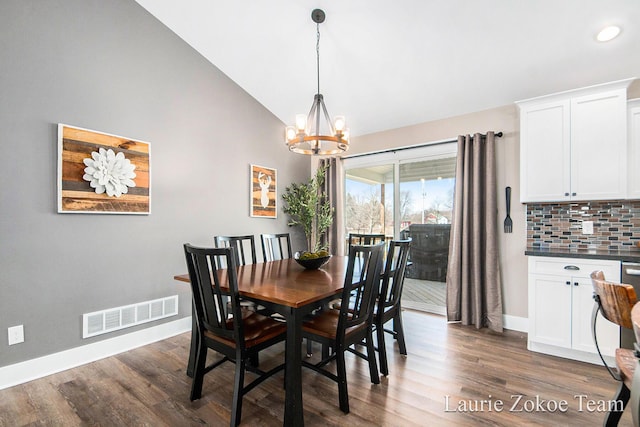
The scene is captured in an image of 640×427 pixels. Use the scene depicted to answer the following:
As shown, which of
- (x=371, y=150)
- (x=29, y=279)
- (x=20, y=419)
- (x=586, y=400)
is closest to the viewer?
(x=20, y=419)

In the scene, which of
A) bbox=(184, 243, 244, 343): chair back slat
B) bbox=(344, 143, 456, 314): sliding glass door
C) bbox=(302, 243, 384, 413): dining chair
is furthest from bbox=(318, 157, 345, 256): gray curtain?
bbox=(184, 243, 244, 343): chair back slat

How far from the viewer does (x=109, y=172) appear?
109 inches

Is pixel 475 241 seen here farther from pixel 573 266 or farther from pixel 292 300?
pixel 292 300

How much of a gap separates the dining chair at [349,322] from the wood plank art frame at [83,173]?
215cm

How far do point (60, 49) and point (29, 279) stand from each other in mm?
1953

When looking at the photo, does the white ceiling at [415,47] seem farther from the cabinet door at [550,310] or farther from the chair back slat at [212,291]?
the chair back slat at [212,291]

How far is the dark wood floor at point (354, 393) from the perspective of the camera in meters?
1.87

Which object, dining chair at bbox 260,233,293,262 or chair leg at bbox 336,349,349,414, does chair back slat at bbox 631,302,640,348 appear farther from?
dining chair at bbox 260,233,293,262

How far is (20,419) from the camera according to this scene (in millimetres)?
1882

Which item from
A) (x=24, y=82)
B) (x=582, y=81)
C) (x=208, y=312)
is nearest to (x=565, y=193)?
(x=582, y=81)

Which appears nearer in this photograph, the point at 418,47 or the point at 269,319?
the point at 269,319

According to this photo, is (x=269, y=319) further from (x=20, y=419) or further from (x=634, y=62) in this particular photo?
(x=634, y=62)

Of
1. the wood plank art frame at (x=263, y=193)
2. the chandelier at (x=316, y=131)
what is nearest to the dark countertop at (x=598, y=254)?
the chandelier at (x=316, y=131)

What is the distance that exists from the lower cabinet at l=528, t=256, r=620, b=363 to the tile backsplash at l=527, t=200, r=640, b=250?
0.56m
